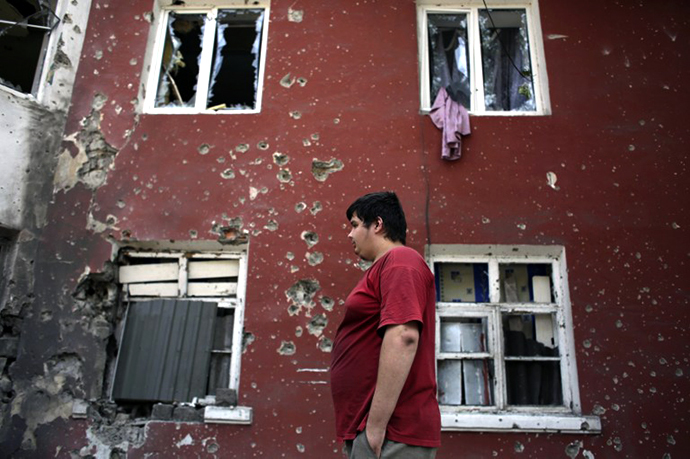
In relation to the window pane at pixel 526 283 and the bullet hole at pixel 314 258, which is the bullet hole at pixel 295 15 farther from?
the window pane at pixel 526 283

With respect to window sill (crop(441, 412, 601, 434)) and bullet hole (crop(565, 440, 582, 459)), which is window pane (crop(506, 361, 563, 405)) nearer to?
window sill (crop(441, 412, 601, 434))

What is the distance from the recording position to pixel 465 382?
4.74m

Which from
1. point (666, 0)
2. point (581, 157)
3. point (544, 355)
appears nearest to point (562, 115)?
point (581, 157)

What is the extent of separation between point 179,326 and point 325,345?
50.5 inches

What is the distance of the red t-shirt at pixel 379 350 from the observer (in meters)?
2.46

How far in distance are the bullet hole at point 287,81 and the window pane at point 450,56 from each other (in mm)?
1363

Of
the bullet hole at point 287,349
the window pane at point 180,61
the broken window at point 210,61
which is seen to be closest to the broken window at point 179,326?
the bullet hole at point 287,349

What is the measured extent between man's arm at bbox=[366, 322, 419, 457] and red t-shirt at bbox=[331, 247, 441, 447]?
0.18 feet

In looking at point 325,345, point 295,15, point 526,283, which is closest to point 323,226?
point 325,345

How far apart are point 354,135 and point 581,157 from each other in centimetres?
202

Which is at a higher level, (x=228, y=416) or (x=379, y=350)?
(x=379, y=350)

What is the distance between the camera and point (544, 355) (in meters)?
4.80

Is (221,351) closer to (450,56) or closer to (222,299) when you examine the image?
(222,299)

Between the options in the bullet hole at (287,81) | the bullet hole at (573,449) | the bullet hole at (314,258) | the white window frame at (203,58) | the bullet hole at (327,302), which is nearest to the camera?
the bullet hole at (573,449)
